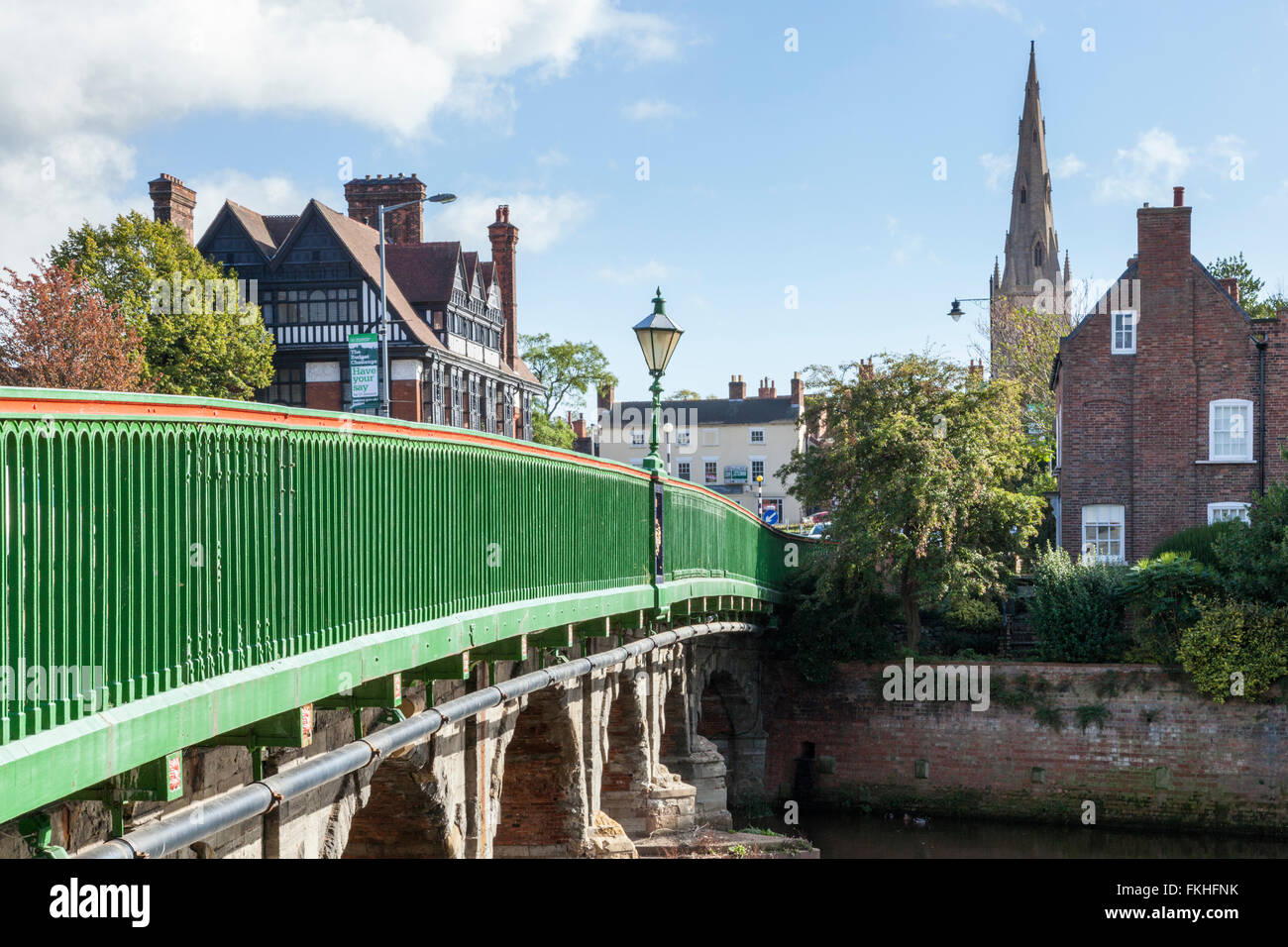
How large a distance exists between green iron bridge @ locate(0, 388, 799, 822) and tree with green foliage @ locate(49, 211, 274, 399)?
82.7 feet

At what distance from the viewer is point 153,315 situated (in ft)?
110

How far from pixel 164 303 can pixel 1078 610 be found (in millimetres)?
23524

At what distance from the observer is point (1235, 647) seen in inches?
1066

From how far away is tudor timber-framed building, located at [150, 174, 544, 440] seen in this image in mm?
41656

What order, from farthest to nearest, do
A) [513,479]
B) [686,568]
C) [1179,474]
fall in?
[1179,474], [686,568], [513,479]

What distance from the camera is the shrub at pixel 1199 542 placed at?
95.4ft

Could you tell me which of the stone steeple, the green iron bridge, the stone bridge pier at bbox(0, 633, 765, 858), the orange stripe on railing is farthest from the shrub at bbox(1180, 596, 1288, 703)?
the stone steeple

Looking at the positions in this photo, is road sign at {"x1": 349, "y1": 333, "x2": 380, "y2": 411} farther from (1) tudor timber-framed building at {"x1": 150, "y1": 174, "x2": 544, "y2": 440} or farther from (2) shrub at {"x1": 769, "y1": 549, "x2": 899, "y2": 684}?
(1) tudor timber-framed building at {"x1": 150, "y1": 174, "x2": 544, "y2": 440}

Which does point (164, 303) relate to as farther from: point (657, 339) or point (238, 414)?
point (238, 414)

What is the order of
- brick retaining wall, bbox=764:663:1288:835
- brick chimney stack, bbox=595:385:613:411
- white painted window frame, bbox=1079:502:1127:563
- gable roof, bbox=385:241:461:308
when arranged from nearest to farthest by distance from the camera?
brick retaining wall, bbox=764:663:1288:835 < white painted window frame, bbox=1079:502:1127:563 < gable roof, bbox=385:241:461:308 < brick chimney stack, bbox=595:385:613:411

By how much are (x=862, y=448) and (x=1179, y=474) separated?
9.37 metres

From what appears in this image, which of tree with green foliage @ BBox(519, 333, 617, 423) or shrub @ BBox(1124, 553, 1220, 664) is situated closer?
shrub @ BBox(1124, 553, 1220, 664)

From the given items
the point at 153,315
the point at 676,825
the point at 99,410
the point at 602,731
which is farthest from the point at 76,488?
the point at 153,315
